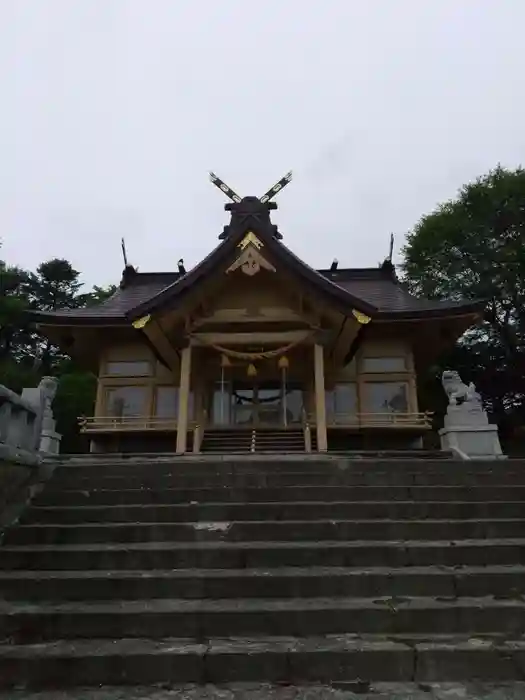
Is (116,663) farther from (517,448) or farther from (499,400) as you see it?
(499,400)

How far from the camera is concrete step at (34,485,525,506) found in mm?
6488

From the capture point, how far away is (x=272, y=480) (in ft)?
22.7

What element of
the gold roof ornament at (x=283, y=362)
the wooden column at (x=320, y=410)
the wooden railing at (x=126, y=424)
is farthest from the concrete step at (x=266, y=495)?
the wooden railing at (x=126, y=424)

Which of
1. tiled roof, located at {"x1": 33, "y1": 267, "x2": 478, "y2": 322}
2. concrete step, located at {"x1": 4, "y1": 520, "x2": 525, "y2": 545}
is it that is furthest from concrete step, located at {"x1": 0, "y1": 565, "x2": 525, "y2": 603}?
tiled roof, located at {"x1": 33, "y1": 267, "x2": 478, "y2": 322}

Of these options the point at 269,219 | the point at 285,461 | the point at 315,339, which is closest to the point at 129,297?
the point at 269,219

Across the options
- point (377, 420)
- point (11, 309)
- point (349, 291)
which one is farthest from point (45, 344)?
point (377, 420)

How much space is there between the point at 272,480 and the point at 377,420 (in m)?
8.16

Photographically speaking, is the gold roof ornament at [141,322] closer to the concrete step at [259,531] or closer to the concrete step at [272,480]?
the concrete step at [272,480]

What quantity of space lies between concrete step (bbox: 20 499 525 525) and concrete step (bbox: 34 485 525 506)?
0.23 m

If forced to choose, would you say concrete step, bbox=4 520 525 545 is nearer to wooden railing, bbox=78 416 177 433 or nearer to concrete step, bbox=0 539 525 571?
concrete step, bbox=0 539 525 571

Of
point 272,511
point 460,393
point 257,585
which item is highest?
point 460,393

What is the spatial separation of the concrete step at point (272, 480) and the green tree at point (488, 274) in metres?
18.2

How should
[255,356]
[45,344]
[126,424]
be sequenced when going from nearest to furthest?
[255,356] < [126,424] < [45,344]

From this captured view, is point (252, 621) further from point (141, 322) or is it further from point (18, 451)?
point (141, 322)
